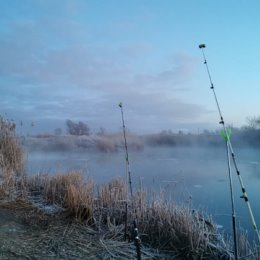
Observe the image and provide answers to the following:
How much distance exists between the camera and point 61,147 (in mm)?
21812

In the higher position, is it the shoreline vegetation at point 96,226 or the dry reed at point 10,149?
the dry reed at point 10,149

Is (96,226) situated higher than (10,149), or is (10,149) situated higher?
(10,149)

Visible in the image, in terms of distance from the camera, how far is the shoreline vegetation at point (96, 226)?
3773mm

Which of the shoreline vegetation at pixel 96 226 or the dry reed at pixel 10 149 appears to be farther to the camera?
the dry reed at pixel 10 149

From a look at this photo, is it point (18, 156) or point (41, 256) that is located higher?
point (18, 156)

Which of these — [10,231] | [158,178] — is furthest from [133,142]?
[10,231]

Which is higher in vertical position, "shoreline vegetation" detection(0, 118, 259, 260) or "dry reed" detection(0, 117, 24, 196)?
"dry reed" detection(0, 117, 24, 196)

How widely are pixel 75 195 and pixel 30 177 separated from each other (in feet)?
7.43

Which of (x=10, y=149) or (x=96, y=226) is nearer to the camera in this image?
(x=96, y=226)

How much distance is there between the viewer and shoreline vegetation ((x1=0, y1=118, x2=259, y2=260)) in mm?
3773

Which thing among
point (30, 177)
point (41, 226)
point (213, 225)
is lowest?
point (213, 225)

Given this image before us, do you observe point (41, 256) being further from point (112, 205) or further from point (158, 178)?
point (158, 178)

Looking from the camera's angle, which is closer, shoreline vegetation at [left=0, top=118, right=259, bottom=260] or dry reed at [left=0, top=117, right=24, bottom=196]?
shoreline vegetation at [left=0, top=118, right=259, bottom=260]

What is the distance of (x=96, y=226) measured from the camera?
462 cm
